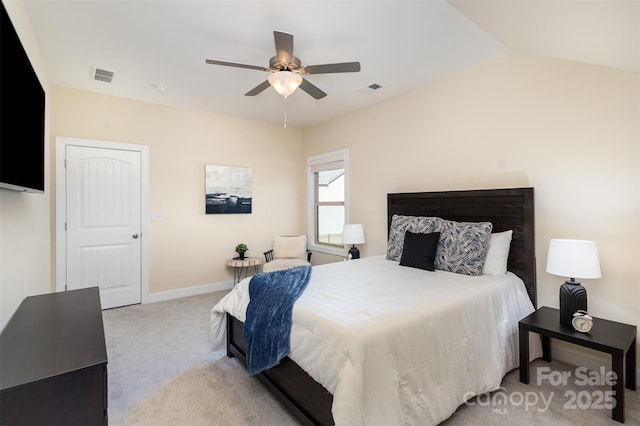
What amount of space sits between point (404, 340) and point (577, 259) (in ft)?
4.73

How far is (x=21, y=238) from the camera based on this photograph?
6.91 feet

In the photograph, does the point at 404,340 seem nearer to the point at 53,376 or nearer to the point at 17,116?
the point at 53,376

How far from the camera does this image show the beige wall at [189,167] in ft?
12.6

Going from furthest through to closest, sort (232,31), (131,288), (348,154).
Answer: (348,154) → (131,288) → (232,31)

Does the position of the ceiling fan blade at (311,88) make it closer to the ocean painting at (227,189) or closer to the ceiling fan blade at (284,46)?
the ceiling fan blade at (284,46)

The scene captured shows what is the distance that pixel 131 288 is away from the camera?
4.09 metres

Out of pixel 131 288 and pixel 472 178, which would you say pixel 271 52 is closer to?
pixel 472 178

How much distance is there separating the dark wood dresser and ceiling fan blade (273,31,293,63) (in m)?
2.02

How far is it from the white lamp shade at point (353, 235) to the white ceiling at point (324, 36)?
5.95ft

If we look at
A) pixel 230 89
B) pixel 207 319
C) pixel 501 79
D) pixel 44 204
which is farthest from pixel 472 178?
pixel 44 204

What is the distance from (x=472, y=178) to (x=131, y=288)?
448 centimetres

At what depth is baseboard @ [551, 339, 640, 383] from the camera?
2359mm

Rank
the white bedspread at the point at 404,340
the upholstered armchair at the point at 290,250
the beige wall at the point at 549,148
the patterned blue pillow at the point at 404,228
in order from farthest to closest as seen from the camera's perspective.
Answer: the upholstered armchair at the point at 290,250 < the patterned blue pillow at the point at 404,228 < the beige wall at the point at 549,148 < the white bedspread at the point at 404,340

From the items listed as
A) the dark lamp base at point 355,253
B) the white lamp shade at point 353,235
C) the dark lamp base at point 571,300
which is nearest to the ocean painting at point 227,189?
the white lamp shade at point 353,235
